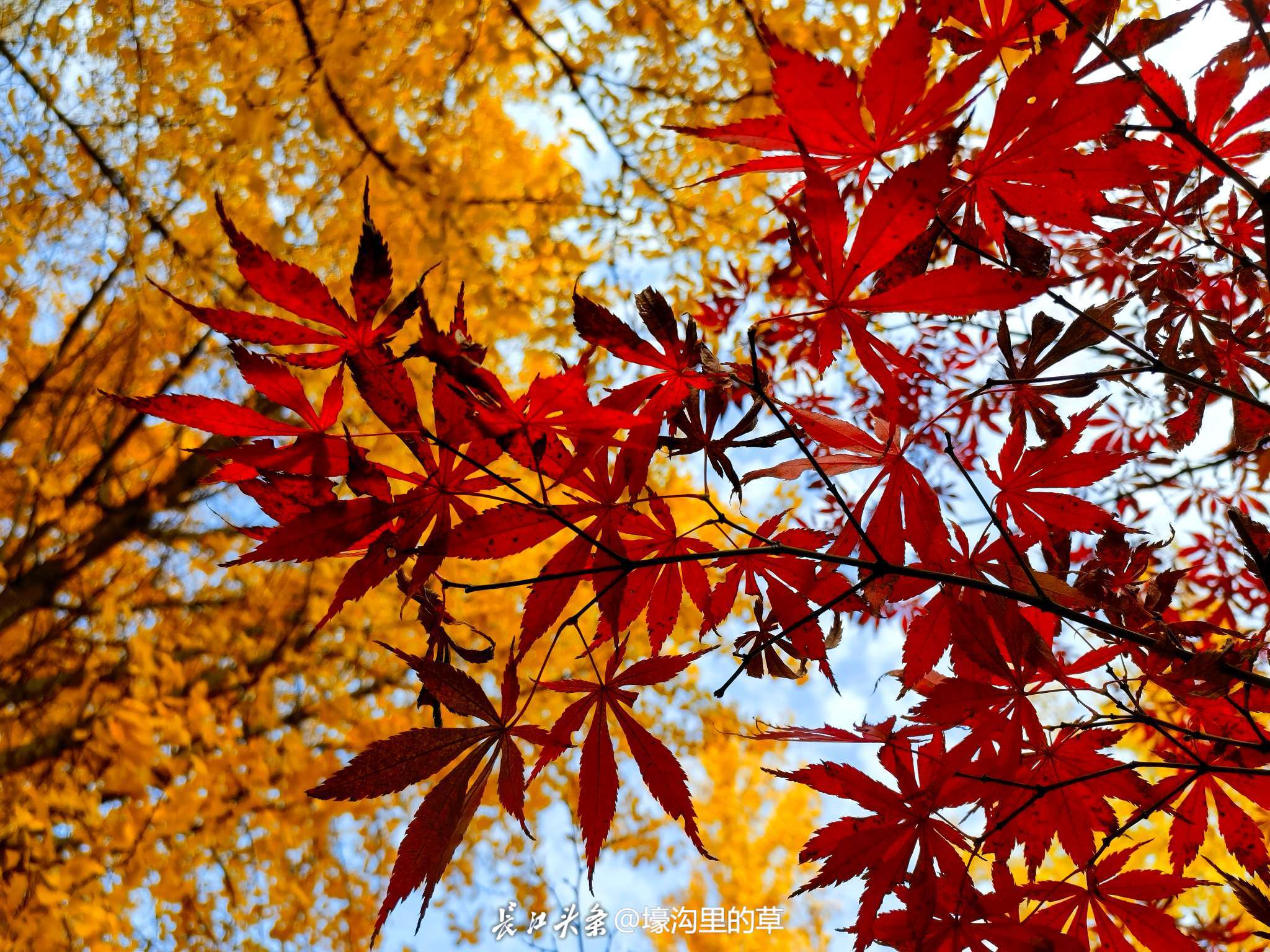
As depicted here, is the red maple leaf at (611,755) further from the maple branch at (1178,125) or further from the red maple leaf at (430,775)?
the maple branch at (1178,125)

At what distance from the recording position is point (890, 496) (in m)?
0.61

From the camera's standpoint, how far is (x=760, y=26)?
1.55ft

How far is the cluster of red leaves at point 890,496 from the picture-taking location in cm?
46

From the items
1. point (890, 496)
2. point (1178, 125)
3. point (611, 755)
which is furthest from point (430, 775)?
point (1178, 125)

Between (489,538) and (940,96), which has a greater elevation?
(940,96)

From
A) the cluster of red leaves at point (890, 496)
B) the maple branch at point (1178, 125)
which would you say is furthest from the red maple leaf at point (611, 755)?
the maple branch at point (1178, 125)

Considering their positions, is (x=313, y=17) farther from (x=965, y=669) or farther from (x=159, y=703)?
(x=965, y=669)

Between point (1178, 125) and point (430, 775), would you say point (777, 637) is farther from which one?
point (1178, 125)

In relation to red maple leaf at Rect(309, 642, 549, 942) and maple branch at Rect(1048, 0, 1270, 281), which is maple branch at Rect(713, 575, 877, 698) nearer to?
red maple leaf at Rect(309, 642, 549, 942)

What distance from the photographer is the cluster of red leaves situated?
0.46 m

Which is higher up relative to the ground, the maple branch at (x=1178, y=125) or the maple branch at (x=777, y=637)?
the maple branch at (x=1178, y=125)

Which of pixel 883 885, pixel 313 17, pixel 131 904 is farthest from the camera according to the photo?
pixel 131 904

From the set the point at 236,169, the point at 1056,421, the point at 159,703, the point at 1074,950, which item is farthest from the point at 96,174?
the point at 1074,950

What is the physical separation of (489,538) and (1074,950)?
489 mm
